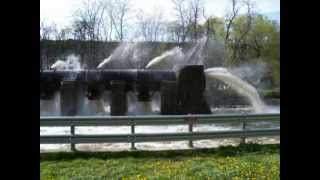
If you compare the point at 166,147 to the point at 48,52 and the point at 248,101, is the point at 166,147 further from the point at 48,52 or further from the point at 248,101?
the point at 48,52

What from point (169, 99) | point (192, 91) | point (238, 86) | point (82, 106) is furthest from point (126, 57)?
point (192, 91)

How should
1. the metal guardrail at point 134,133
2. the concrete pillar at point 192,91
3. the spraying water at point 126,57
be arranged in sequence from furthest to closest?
the spraying water at point 126,57 → the concrete pillar at point 192,91 → the metal guardrail at point 134,133

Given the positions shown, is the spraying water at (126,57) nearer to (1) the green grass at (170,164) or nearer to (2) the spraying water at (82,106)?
(2) the spraying water at (82,106)

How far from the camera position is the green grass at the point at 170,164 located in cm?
816

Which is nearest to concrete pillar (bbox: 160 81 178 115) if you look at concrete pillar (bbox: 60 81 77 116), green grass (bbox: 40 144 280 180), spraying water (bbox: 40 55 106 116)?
spraying water (bbox: 40 55 106 116)

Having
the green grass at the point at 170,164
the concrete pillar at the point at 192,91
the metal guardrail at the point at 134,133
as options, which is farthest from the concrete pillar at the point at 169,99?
the green grass at the point at 170,164

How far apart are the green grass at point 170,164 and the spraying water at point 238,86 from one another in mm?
12776

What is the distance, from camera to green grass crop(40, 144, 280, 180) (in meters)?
8.16

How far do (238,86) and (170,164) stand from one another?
17.3m

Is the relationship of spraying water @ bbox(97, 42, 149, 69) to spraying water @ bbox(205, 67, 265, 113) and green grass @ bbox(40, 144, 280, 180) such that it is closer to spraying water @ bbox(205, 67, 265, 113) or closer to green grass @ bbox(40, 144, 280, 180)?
spraying water @ bbox(205, 67, 265, 113)

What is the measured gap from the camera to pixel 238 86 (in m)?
26.1

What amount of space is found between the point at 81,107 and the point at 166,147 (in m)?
10.8

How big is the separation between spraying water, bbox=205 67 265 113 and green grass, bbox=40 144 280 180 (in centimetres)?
→ 1278
